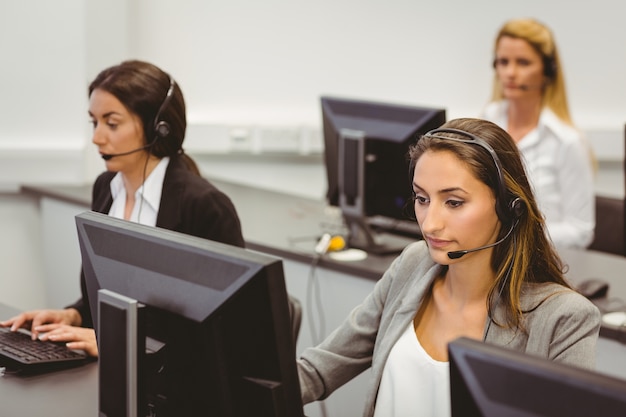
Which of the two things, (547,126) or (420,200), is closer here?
(420,200)

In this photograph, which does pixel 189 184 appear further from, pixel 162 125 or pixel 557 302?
pixel 557 302

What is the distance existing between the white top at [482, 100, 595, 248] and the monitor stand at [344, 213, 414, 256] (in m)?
0.64

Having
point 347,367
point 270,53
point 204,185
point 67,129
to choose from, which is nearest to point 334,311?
point 204,185

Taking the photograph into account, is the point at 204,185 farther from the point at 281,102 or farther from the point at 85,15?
the point at 281,102

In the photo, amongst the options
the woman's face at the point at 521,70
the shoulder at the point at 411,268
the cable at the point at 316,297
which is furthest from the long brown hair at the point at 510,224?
the woman's face at the point at 521,70

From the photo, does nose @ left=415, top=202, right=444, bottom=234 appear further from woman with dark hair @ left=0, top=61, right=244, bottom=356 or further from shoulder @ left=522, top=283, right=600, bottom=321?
woman with dark hair @ left=0, top=61, right=244, bottom=356

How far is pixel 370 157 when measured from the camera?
2.83 m

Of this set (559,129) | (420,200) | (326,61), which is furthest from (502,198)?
(326,61)

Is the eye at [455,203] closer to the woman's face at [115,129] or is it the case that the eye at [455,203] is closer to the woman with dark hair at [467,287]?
the woman with dark hair at [467,287]

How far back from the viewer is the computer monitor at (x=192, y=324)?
1.16 meters

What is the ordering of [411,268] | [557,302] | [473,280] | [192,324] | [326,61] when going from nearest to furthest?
[192,324]
[557,302]
[473,280]
[411,268]
[326,61]

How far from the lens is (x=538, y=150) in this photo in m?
3.40

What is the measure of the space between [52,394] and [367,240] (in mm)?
1413

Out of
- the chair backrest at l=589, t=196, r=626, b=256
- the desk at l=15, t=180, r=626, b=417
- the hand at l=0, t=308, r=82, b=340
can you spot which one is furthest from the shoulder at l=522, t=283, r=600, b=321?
the chair backrest at l=589, t=196, r=626, b=256
